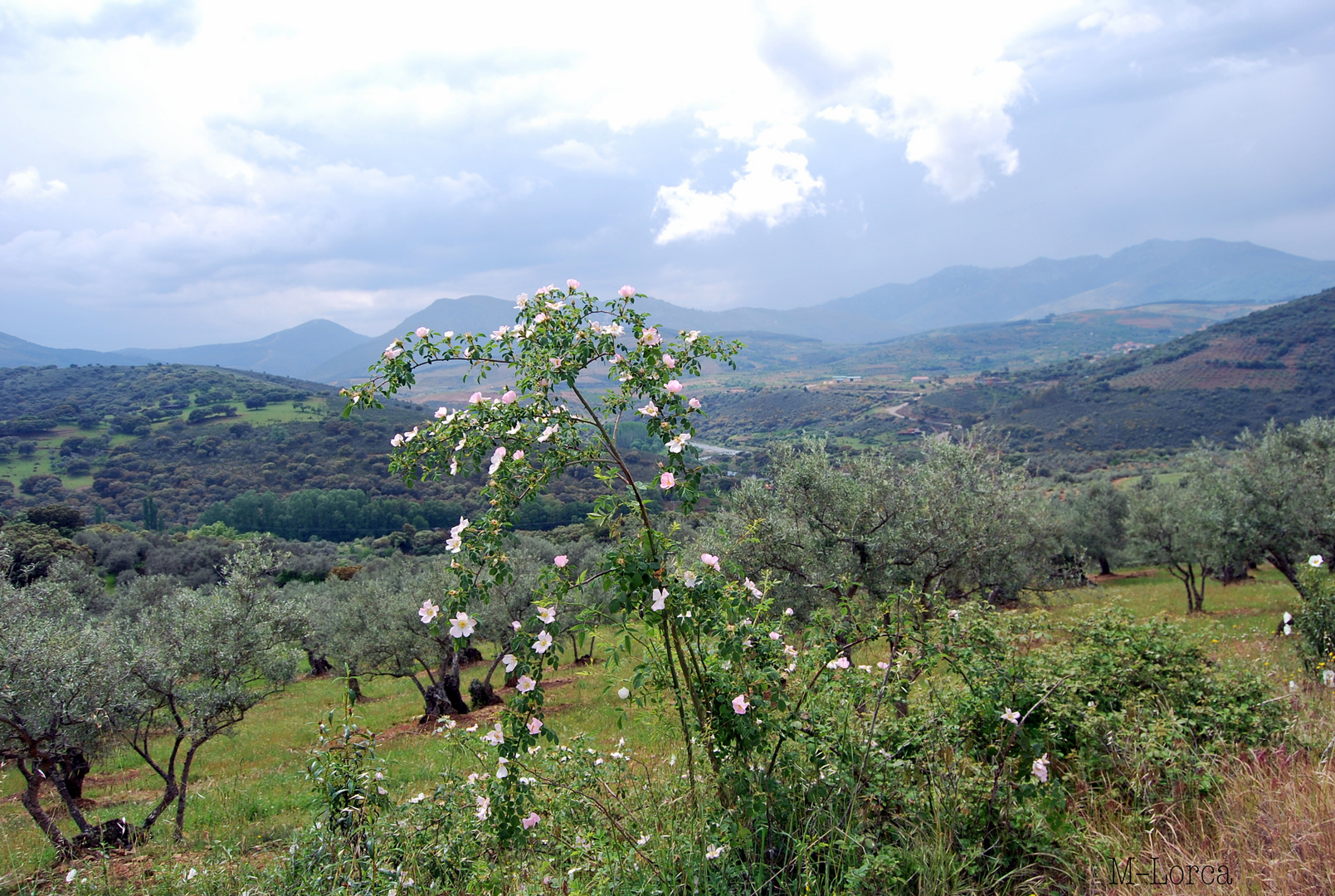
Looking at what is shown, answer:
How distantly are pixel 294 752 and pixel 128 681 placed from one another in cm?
593

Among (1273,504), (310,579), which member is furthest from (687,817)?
(310,579)

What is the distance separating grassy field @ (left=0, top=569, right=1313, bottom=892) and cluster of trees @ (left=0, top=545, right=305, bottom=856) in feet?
A: 2.43

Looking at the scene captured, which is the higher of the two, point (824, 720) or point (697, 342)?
point (697, 342)

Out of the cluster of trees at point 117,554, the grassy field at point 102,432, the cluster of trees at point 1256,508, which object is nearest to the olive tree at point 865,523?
the cluster of trees at point 1256,508

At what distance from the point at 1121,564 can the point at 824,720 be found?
4898cm

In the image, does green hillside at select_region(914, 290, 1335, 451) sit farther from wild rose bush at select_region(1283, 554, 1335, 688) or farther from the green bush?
the green bush

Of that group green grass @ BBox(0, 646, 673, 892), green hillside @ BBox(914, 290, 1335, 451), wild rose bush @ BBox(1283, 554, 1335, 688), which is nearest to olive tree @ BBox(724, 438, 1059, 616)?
green grass @ BBox(0, 646, 673, 892)

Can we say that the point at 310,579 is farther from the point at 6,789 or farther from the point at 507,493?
the point at 507,493

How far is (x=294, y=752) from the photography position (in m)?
14.9

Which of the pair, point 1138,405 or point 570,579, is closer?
point 570,579

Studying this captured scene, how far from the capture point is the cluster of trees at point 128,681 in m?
8.73

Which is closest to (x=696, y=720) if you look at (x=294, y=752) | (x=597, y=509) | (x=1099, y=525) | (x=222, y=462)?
(x=597, y=509)

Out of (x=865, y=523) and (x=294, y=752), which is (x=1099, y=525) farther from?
(x=294, y=752)

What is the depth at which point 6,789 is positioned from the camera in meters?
16.3
